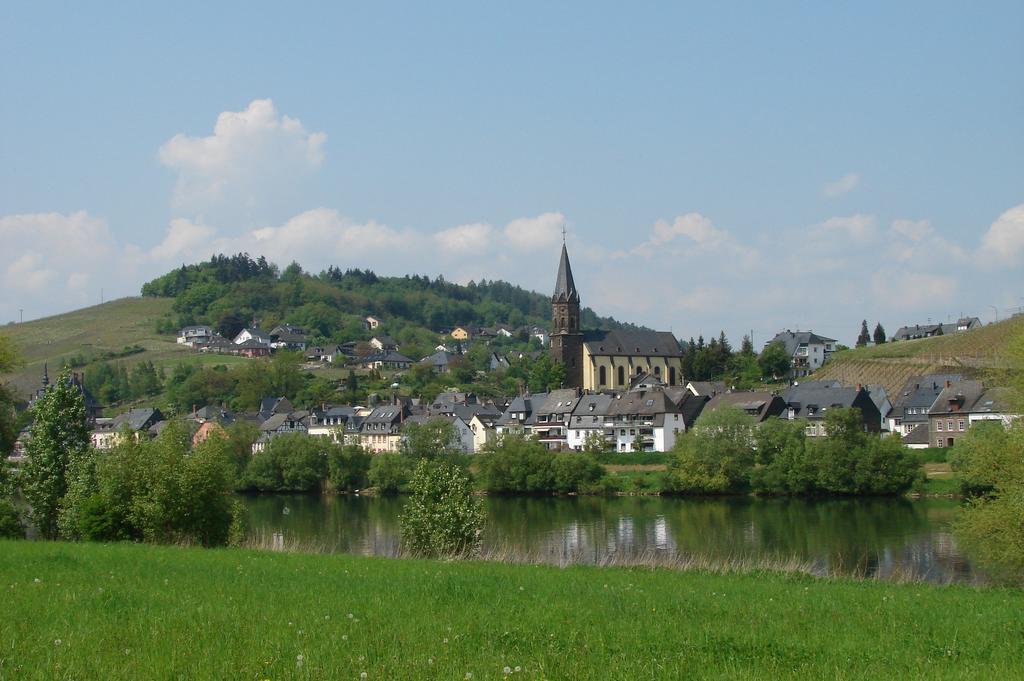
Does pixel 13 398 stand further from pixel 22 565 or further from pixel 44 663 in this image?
pixel 44 663

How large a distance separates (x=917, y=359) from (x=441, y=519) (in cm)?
8599

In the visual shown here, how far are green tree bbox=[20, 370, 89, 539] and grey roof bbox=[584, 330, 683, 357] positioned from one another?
9154cm

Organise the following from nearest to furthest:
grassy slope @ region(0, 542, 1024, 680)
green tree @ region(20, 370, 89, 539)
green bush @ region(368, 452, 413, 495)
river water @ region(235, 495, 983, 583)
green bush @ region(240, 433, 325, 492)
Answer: grassy slope @ region(0, 542, 1024, 680) < green tree @ region(20, 370, 89, 539) < river water @ region(235, 495, 983, 583) < green bush @ region(368, 452, 413, 495) < green bush @ region(240, 433, 325, 492)

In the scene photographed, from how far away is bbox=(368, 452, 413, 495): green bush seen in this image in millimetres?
75250

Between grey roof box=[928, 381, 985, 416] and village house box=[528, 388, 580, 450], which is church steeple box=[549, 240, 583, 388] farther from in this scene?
grey roof box=[928, 381, 985, 416]

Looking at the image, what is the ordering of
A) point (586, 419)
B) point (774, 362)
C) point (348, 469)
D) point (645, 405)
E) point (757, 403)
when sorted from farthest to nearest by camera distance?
point (774, 362)
point (586, 419)
point (645, 405)
point (757, 403)
point (348, 469)

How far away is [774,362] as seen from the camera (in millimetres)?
109250

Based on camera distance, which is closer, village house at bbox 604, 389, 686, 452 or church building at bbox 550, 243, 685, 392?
village house at bbox 604, 389, 686, 452

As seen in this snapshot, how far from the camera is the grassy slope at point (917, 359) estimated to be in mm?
96312

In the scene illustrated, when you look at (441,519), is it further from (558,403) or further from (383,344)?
(383,344)

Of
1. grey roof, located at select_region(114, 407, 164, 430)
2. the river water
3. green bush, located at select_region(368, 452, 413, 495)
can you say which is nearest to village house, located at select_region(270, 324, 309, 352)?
grey roof, located at select_region(114, 407, 164, 430)

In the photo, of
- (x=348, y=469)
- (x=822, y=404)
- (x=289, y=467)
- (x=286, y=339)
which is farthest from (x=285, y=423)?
(x=286, y=339)

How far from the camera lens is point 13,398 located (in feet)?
155

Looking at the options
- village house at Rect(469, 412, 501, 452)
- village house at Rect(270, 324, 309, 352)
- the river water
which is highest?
village house at Rect(270, 324, 309, 352)
